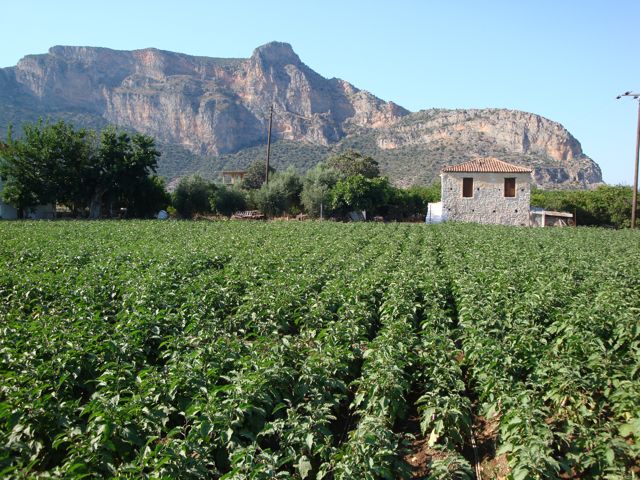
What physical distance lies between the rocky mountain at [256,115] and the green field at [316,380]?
72447 millimetres

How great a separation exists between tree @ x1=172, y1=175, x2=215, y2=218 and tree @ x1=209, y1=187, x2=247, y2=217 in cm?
73

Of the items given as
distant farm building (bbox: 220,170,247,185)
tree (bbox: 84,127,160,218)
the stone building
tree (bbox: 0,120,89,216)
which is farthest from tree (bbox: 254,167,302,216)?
tree (bbox: 0,120,89,216)

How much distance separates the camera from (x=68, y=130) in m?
38.6

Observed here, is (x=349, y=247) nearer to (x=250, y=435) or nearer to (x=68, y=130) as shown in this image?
(x=250, y=435)

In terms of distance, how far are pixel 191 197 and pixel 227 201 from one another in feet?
10.2

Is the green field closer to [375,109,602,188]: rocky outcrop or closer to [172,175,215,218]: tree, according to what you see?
[172,175,215,218]: tree

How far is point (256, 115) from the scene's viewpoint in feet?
420

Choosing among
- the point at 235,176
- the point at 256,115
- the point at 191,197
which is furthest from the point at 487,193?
the point at 256,115

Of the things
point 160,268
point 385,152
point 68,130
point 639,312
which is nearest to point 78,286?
point 160,268

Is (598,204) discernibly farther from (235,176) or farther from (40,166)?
(235,176)

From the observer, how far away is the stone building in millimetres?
39094

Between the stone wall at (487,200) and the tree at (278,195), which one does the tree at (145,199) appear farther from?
the stone wall at (487,200)

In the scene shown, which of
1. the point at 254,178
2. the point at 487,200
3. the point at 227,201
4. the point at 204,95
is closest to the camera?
the point at 487,200

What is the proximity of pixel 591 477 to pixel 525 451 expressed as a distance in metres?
0.76
